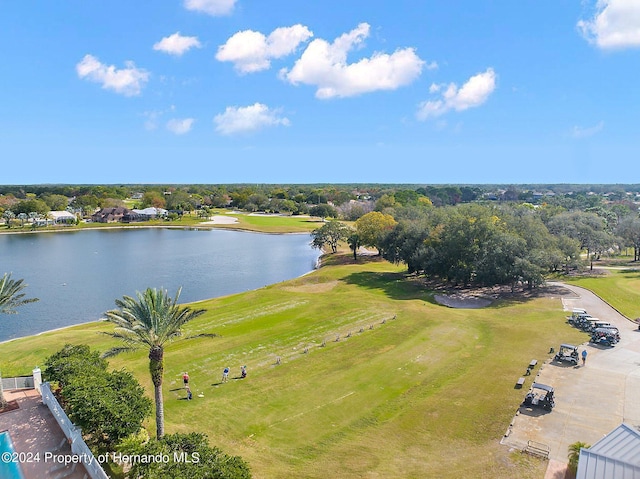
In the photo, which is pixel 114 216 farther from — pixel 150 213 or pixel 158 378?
pixel 158 378

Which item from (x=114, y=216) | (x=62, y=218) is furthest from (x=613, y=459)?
(x=114, y=216)

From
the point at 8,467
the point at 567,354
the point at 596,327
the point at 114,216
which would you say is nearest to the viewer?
the point at 8,467

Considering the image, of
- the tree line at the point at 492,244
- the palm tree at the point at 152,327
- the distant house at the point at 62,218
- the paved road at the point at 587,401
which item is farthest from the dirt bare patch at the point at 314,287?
the distant house at the point at 62,218

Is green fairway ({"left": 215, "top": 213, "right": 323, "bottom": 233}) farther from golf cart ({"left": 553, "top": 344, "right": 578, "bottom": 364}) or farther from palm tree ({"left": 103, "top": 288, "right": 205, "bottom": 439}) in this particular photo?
palm tree ({"left": 103, "top": 288, "right": 205, "bottom": 439})

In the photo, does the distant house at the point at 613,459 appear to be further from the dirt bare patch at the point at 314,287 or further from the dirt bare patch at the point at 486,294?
the dirt bare patch at the point at 314,287

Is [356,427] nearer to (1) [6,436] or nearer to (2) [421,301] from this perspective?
(1) [6,436]

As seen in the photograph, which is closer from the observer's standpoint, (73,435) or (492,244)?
(73,435)
